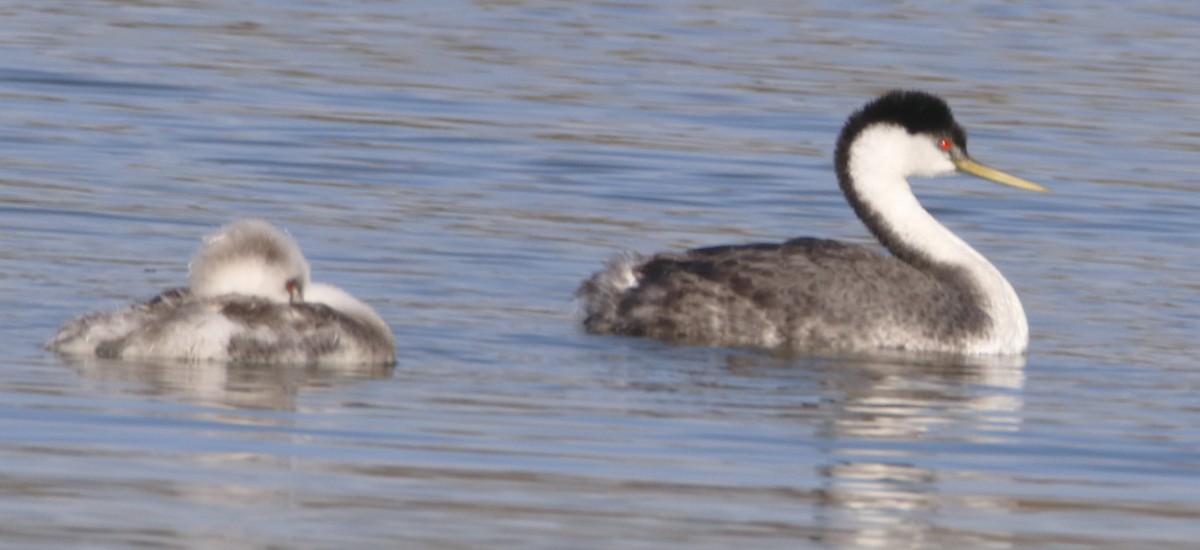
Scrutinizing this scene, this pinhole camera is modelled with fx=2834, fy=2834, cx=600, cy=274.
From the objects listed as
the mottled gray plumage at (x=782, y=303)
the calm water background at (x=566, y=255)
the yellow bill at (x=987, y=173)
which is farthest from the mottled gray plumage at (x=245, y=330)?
the yellow bill at (x=987, y=173)

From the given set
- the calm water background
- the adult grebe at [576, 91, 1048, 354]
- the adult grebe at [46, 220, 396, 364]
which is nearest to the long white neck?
the adult grebe at [576, 91, 1048, 354]

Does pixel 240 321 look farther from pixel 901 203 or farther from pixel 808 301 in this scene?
pixel 901 203

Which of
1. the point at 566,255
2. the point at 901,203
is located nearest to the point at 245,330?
the point at 901,203

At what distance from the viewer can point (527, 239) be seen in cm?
1499

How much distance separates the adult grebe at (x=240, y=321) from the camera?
10828mm

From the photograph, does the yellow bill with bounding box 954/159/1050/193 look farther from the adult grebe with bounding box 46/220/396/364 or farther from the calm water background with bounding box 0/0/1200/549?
the adult grebe with bounding box 46/220/396/364

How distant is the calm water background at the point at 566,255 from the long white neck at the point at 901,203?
508 mm

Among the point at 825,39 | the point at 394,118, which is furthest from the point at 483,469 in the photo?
the point at 825,39

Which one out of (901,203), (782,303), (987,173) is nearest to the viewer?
(782,303)

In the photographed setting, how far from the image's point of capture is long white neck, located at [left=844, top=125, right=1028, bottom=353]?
520 inches

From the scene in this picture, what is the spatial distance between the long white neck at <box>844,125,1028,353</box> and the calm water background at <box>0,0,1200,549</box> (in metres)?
0.51

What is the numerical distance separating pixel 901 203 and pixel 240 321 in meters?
3.86

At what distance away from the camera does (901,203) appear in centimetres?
1343

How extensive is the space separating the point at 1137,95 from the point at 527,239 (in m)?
8.47
